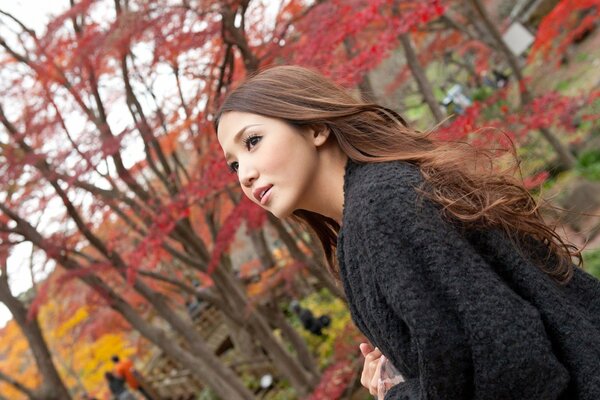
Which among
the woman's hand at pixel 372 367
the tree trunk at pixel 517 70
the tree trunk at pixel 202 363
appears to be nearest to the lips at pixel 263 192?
the woman's hand at pixel 372 367

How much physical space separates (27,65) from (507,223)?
633 cm

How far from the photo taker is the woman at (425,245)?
1.61 m

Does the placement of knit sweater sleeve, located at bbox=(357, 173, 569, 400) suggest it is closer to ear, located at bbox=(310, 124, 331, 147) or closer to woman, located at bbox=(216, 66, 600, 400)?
woman, located at bbox=(216, 66, 600, 400)

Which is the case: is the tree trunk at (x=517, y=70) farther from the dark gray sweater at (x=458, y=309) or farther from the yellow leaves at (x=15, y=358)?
the yellow leaves at (x=15, y=358)

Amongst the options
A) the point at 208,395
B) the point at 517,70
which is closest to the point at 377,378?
the point at 517,70

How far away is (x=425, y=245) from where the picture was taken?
1663mm

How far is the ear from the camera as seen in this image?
2135mm

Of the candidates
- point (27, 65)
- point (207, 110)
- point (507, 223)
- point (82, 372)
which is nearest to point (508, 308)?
point (507, 223)

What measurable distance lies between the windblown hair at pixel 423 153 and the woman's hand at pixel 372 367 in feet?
2.08

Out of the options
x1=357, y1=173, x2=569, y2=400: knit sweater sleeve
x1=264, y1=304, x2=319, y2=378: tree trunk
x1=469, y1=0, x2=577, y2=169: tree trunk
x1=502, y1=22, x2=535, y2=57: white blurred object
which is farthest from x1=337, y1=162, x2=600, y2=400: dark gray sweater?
x1=502, y1=22, x2=535, y2=57: white blurred object

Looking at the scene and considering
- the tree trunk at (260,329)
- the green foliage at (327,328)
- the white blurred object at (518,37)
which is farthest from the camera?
the white blurred object at (518,37)

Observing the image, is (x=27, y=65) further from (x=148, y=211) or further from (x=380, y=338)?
(x=380, y=338)

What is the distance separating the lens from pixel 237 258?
28.3 metres

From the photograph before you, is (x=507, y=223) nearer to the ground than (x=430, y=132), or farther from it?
nearer to the ground
